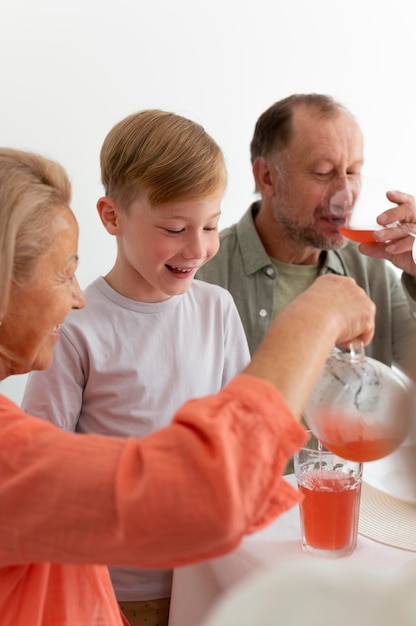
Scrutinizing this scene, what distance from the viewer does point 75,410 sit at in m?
1.32

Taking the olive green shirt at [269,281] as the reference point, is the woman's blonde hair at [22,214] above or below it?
above

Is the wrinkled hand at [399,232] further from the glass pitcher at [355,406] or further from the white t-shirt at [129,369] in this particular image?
the glass pitcher at [355,406]

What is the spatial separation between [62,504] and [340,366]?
31cm

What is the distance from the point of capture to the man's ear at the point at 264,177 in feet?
7.02

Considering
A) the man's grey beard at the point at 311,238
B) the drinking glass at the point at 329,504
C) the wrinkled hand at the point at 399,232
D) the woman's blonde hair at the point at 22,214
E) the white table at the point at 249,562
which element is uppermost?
the woman's blonde hair at the point at 22,214

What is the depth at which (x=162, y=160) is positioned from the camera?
50.9 inches

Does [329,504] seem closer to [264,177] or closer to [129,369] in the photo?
[129,369]

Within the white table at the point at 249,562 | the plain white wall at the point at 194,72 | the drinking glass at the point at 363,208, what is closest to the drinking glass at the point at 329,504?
the white table at the point at 249,562

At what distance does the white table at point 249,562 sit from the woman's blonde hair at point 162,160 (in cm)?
55

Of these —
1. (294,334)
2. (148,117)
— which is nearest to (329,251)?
(148,117)

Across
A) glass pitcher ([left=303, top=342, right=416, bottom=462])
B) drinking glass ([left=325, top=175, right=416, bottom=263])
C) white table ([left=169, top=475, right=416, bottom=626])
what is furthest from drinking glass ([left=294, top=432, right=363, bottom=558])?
drinking glass ([left=325, top=175, right=416, bottom=263])

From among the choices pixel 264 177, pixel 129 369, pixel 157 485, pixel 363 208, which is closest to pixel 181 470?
pixel 157 485

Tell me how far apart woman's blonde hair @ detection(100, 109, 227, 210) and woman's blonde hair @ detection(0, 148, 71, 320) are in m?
0.41

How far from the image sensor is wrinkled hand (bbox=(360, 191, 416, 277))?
174 cm
